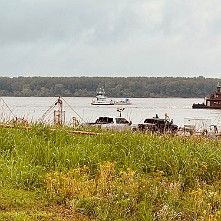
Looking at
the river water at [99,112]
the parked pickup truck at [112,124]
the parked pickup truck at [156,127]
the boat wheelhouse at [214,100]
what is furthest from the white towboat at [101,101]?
the parked pickup truck at [156,127]

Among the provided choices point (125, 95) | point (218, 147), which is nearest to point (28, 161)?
point (218, 147)

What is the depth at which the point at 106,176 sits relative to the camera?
239 inches

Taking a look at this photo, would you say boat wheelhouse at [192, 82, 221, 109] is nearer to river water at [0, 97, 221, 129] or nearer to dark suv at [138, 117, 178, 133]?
river water at [0, 97, 221, 129]

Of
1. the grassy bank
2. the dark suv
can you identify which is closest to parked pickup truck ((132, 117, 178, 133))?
the dark suv

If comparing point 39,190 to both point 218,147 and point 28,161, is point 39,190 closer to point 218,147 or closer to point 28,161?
point 28,161

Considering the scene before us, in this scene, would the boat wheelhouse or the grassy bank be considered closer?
the grassy bank

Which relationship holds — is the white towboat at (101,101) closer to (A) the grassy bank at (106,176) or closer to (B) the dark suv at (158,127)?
(B) the dark suv at (158,127)

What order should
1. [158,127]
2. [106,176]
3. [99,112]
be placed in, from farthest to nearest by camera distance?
[99,112], [158,127], [106,176]

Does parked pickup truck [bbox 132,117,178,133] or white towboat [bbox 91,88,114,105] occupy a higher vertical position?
parked pickup truck [bbox 132,117,178,133]

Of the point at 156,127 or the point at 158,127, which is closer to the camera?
the point at 156,127

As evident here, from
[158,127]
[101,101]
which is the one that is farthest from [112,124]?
[101,101]

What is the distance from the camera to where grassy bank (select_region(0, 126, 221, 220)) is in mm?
5113

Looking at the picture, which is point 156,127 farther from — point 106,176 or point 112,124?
point 106,176

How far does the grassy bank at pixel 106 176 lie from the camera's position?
201 inches
